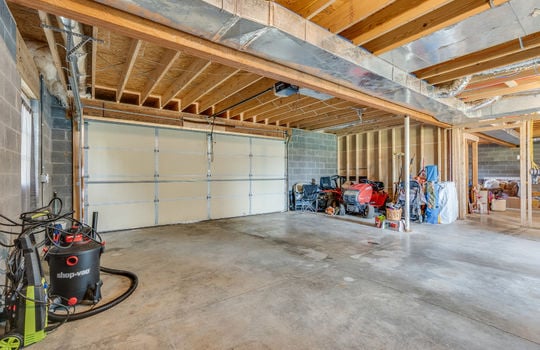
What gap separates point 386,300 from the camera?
2369 millimetres

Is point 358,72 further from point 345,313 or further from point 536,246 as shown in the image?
point 536,246

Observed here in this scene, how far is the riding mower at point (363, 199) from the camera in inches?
260

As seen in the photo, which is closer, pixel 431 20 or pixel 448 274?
pixel 431 20

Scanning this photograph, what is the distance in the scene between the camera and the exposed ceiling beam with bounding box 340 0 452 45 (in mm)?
2305

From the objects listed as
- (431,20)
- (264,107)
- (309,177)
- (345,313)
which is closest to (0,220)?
(345,313)

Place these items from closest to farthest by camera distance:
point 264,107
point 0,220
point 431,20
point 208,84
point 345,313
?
point 0,220
point 345,313
point 431,20
point 208,84
point 264,107

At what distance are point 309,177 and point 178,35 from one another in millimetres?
6753

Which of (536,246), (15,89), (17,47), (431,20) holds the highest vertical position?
(431,20)

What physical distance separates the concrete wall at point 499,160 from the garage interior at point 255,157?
5364 mm

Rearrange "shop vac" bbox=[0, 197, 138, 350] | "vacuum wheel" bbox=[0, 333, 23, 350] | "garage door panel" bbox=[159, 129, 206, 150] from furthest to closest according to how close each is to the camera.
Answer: "garage door panel" bbox=[159, 129, 206, 150] → "shop vac" bbox=[0, 197, 138, 350] → "vacuum wheel" bbox=[0, 333, 23, 350]

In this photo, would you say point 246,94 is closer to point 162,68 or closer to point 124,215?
point 162,68

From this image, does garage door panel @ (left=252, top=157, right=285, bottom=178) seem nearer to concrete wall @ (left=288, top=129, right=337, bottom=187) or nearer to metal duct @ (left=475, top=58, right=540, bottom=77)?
concrete wall @ (left=288, top=129, right=337, bottom=187)

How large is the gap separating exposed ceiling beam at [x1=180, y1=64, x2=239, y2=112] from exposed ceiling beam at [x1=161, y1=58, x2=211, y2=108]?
23 cm

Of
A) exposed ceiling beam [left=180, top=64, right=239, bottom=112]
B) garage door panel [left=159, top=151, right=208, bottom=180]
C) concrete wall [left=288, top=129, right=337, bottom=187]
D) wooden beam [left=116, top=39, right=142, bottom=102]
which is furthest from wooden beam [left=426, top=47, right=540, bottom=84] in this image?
garage door panel [left=159, top=151, right=208, bottom=180]
